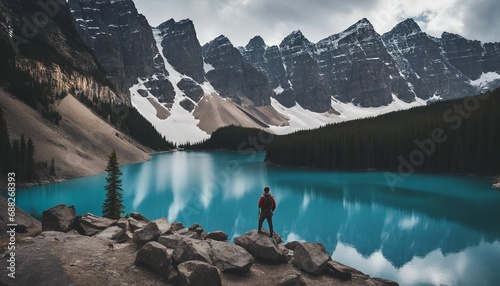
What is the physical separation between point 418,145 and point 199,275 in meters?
79.1

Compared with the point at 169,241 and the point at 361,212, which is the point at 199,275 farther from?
the point at 361,212

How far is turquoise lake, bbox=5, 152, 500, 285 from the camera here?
2286 cm

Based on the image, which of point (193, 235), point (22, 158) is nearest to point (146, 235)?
point (193, 235)

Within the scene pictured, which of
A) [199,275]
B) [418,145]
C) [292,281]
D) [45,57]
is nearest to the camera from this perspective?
[199,275]

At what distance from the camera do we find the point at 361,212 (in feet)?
129

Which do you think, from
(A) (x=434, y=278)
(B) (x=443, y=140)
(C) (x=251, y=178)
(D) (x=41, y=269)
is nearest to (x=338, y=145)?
(B) (x=443, y=140)

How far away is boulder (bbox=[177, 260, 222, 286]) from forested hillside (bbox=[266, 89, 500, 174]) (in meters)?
72.0

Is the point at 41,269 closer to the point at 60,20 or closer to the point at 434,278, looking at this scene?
the point at 434,278

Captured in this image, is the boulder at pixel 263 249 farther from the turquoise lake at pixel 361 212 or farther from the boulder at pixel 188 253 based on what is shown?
the turquoise lake at pixel 361 212

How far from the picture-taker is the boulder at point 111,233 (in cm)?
1557

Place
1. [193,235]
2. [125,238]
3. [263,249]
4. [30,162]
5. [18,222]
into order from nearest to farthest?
[263,249] < [125,238] < [18,222] < [193,235] < [30,162]

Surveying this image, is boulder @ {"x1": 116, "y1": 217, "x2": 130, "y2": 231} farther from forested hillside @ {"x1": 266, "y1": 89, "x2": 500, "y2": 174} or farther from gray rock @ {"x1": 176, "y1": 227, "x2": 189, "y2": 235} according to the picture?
forested hillside @ {"x1": 266, "y1": 89, "x2": 500, "y2": 174}

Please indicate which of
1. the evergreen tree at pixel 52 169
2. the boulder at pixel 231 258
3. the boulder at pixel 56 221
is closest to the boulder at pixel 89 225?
the boulder at pixel 56 221

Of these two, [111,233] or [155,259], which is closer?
[155,259]
